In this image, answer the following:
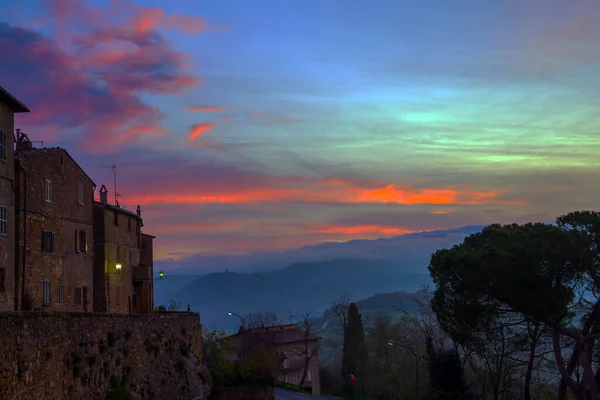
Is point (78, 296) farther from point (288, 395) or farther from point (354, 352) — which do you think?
point (354, 352)

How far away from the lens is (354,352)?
262ft

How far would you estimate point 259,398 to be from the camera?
148ft

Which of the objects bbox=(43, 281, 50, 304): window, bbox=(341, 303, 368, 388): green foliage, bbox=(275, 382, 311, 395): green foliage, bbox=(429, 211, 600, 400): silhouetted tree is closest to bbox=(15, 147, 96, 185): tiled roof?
bbox=(43, 281, 50, 304): window

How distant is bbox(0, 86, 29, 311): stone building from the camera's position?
30484 millimetres

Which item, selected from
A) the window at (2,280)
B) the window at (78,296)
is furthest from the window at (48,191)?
the window at (2,280)

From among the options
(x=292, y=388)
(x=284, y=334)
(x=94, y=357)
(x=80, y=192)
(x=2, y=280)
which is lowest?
(x=292, y=388)

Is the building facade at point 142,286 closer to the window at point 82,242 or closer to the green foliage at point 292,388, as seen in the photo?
the window at point 82,242

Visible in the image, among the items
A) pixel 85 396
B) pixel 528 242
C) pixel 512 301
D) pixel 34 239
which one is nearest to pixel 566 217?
pixel 528 242

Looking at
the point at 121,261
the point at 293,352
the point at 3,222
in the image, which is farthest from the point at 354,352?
the point at 3,222

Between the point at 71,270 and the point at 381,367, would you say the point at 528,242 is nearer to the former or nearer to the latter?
the point at 71,270

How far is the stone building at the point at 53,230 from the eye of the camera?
3372 centimetres

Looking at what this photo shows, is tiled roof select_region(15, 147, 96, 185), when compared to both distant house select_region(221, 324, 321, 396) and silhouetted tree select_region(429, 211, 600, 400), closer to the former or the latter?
silhouetted tree select_region(429, 211, 600, 400)

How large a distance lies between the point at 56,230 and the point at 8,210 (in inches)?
254

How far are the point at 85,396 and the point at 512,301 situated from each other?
23817 millimetres
